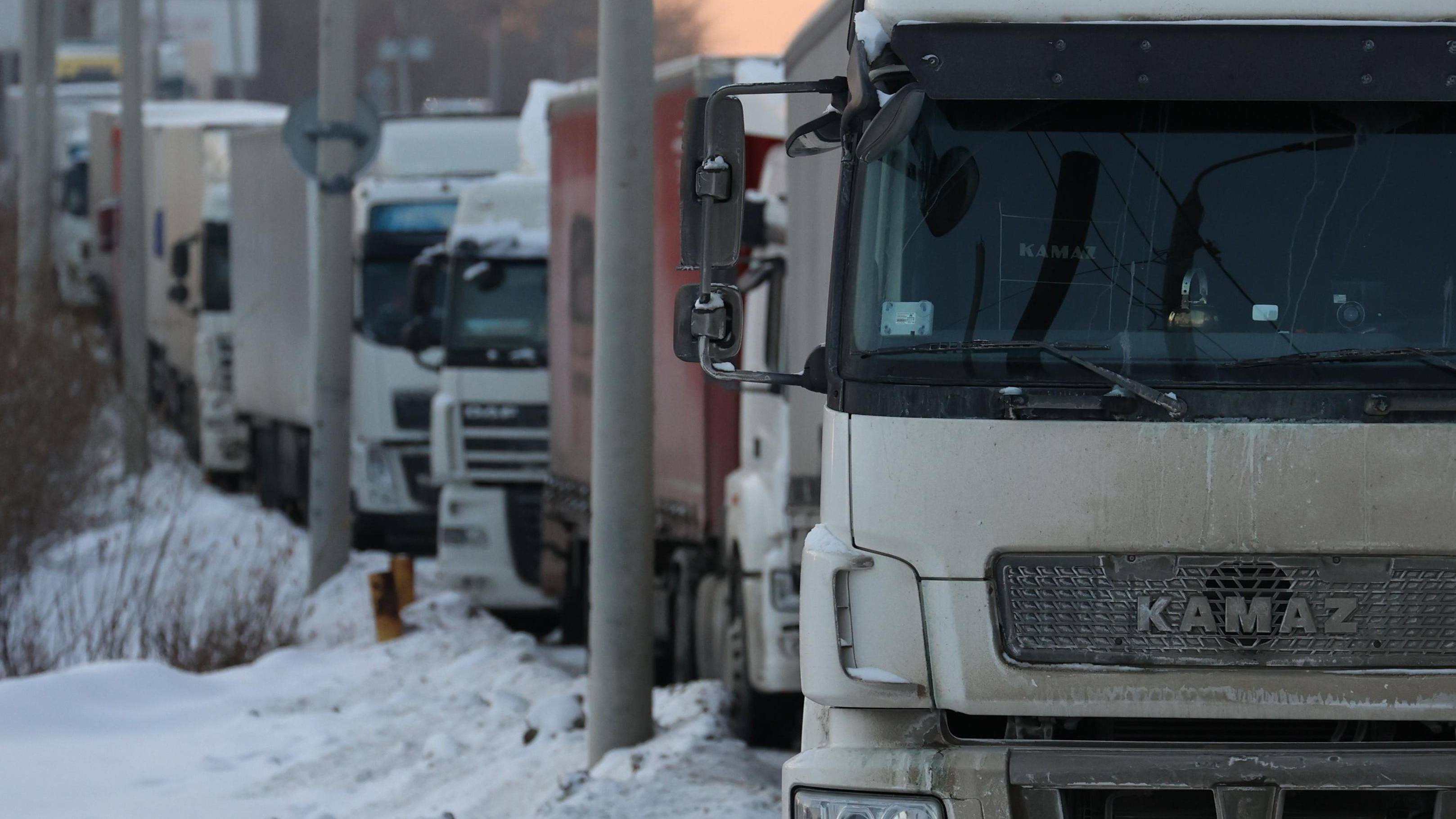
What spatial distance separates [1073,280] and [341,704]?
6448 mm

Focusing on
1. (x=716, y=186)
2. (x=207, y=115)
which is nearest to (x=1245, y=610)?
(x=716, y=186)

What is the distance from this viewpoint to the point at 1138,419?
14.9 ft

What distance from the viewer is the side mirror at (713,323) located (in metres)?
4.98

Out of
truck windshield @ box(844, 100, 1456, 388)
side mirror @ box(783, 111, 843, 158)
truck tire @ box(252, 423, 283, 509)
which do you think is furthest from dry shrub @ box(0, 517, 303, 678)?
truck windshield @ box(844, 100, 1456, 388)

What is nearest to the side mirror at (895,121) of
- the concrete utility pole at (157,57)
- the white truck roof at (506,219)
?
the white truck roof at (506,219)

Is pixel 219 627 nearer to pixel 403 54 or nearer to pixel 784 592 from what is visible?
pixel 784 592

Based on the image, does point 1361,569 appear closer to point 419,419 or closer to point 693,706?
point 693,706

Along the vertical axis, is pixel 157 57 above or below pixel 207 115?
above

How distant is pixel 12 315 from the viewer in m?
14.7

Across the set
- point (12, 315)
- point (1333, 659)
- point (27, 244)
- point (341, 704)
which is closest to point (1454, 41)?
point (1333, 659)

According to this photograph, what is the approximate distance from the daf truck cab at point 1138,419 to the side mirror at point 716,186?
4.2 inches

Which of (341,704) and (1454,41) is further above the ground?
(1454,41)

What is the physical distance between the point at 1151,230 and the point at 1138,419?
47cm

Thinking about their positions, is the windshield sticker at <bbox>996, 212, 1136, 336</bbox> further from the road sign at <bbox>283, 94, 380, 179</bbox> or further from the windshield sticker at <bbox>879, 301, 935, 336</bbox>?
the road sign at <bbox>283, 94, 380, 179</bbox>
